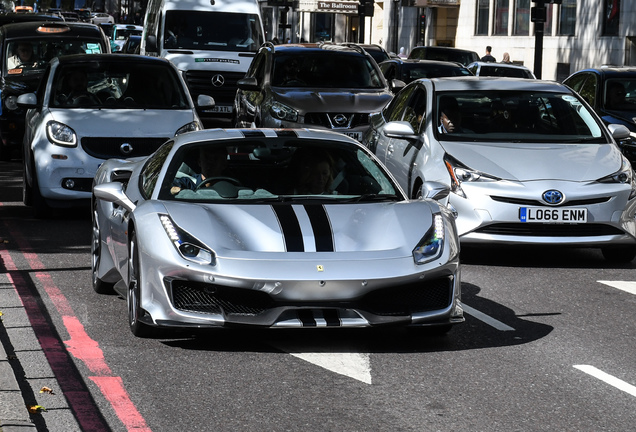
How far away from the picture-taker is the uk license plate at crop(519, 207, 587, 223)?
10.7m

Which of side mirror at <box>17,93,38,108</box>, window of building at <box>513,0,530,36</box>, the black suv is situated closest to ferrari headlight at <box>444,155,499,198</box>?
side mirror at <box>17,93,38,108</box>

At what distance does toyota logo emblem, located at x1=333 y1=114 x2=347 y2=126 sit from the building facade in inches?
393

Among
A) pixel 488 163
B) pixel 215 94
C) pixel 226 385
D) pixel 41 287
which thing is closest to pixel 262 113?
pixel 215 94

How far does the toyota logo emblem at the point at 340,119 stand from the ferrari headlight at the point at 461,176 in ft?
22.8

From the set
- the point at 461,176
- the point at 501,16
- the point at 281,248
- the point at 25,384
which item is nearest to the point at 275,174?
the point at 281,248

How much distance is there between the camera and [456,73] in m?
25.3

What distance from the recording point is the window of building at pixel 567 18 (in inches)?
1706

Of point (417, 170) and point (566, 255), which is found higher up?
point (417, 170)

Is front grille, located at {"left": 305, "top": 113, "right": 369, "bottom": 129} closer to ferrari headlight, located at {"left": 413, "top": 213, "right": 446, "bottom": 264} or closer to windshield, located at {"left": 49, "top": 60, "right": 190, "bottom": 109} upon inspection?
windshield, located at {"left": 49, "top": 60, "right": 190, "bottom": 109}

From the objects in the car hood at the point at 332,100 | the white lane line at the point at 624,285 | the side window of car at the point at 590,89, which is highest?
the side window of car at the point at 590,89

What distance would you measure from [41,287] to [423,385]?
390 cm

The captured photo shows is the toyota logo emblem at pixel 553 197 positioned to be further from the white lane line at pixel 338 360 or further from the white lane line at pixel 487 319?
the white lane line at pixel 338 360

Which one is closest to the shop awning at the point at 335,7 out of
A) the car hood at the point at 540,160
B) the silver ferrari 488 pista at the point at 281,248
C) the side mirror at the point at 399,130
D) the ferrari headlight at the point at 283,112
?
the ferrari headlight at the point at 283,112

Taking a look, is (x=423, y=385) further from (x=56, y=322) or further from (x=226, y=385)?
(x=56, y=322)
